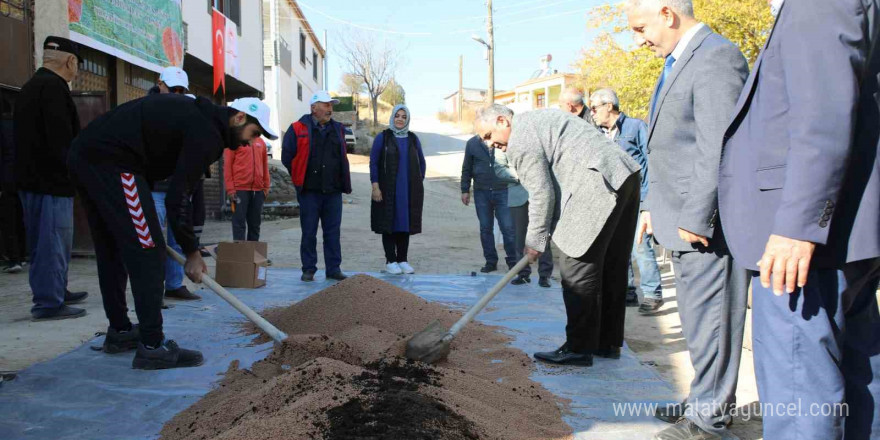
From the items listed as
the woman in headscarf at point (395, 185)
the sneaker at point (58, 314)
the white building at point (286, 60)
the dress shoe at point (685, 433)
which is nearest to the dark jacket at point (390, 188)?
the woman in headscarf at point (395, 185)

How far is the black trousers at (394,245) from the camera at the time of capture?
6.21m

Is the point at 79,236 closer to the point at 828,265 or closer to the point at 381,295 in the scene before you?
the point at 381,295

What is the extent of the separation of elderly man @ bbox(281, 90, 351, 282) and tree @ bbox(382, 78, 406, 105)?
1407 inches

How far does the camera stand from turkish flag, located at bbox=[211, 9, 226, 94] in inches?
452

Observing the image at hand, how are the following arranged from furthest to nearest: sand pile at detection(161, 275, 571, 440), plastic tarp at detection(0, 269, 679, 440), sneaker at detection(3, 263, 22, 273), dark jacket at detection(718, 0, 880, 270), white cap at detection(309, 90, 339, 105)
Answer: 1. sneaker at detection(3, 263, 22, 273)
2. white cap at detection(309, 90, 339, 105)
3. plastic tarp at detection(0, 269, 679, 440)
4. sand pile at detection(161, 275, 571, 440)
5. dark jacket at detection(718, 0, 880, 270)

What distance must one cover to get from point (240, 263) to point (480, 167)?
2.69 meters

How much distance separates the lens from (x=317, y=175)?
18.5ft

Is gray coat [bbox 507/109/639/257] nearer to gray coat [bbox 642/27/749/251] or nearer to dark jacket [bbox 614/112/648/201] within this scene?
gray coat [bbox 642/27/749/251]

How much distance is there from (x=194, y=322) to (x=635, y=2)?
3234 mm

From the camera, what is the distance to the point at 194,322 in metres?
4.03

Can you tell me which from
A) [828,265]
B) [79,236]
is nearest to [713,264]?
[828,265]

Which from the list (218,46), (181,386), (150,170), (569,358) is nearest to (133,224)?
(150,170)

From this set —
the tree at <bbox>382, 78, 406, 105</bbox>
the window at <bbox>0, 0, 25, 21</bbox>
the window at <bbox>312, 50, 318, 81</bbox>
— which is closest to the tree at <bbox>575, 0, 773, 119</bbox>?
the window at <bbox>0, 0, 25, 21</bbox>

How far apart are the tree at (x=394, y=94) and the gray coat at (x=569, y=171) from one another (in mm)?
38425
